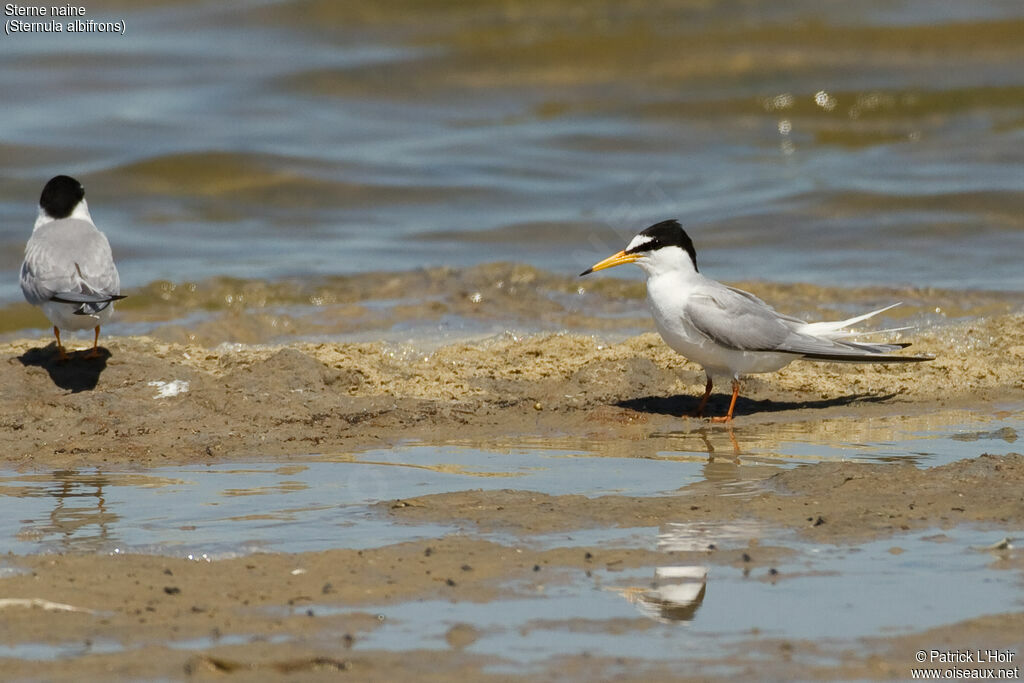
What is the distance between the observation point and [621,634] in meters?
3.42

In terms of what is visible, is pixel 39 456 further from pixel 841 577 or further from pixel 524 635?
pixel 841 577

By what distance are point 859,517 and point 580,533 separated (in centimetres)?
93

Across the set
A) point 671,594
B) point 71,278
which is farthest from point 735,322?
point 71,278

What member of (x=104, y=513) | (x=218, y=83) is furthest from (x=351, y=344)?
(x=218, y=83)

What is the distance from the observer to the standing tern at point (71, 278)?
6898mm

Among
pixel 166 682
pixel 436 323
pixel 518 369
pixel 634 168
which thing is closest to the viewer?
pixel 166 682

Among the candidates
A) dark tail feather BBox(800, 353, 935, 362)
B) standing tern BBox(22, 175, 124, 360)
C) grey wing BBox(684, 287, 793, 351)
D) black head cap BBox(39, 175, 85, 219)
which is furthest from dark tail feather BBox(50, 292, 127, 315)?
dark tail feather BBox(800, 353, 935, 362)

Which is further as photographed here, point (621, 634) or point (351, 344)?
point (351, 344)

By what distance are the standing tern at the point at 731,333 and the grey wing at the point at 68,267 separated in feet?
9.47

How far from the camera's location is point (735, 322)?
6.64 meters

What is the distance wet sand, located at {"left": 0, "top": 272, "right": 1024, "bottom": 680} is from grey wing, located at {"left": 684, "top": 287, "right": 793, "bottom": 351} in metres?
0.38

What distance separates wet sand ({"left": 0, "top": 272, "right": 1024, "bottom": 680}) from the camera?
333 cm

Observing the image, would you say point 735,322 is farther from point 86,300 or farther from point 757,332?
point 86,300

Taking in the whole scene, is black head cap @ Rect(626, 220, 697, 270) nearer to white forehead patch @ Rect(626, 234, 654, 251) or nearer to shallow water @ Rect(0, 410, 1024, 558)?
white forehead patch @ Rect(626, 234, 654, 251)
